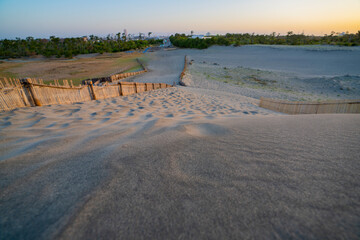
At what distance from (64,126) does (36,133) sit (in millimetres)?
458

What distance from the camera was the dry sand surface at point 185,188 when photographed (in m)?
0.84

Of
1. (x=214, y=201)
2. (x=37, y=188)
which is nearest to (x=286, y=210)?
(x=214, y=201)

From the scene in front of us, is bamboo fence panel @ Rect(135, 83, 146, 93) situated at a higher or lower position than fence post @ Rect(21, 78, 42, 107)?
lower

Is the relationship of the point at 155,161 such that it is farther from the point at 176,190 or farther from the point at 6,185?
the point at 6,185

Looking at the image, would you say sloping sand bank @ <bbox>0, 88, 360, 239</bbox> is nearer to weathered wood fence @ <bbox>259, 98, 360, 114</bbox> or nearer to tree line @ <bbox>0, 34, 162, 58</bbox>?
weathered wood fence @ <bbox>259, 98, 360, 114</bbox>

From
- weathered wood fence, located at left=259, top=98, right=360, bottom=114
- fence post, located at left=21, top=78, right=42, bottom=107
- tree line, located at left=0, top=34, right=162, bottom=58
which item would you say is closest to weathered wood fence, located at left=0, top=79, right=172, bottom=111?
fence post, located at left=21, top=78, right=42, bottom=107

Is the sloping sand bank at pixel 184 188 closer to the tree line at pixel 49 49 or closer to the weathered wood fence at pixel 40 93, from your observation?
the weathered wood fence at pixel 40 93

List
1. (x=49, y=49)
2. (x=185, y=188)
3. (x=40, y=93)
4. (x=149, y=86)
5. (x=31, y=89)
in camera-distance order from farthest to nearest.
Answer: (x=49, y=49), (x=149, y=86), (x=40, y=93), (x=31, y=89), (x=185, y=188)

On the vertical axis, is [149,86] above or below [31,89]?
below

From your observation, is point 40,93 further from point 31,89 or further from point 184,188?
point 184,188

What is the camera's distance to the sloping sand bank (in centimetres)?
84

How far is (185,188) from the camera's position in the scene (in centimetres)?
113

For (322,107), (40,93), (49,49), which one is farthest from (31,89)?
(49,49)

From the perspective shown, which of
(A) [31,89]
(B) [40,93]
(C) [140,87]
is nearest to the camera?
(A) [31,89]
